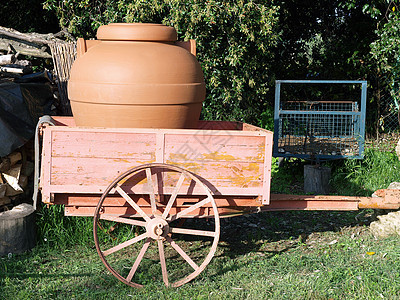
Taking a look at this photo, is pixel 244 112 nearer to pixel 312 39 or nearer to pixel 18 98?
→ pixel 312 39

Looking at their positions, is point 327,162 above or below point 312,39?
below

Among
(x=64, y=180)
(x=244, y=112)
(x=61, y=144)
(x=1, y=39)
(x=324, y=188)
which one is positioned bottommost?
(x=324, y=188)

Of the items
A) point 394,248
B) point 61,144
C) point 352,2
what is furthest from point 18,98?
point 352,2

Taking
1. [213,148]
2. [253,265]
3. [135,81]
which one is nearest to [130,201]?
[213,148]

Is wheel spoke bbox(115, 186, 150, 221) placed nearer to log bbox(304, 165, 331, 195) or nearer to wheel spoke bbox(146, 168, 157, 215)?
wheel spoke bbox(146, 168, 157, 215)

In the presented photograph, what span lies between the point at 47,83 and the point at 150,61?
192 centimetres

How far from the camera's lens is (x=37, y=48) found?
21.2 feet

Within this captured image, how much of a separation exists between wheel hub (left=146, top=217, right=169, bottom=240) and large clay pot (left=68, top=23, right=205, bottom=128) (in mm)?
753

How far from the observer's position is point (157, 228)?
3.40 m

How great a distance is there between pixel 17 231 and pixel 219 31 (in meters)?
3.68

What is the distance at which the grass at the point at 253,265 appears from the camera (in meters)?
3.34

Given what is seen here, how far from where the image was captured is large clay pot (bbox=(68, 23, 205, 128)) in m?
3.65

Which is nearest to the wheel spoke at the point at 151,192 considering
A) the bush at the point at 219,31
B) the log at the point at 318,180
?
the bush at the point at 219,31

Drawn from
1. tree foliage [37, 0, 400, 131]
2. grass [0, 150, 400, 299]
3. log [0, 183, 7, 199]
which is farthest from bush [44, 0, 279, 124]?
log [0, 183, 7, 199]
